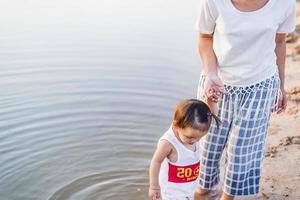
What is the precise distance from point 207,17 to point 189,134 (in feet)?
2.29

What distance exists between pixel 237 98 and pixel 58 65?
4.65 meters

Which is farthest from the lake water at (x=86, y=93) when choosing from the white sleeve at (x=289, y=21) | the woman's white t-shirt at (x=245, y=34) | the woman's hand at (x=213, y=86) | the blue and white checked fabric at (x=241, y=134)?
the white sleeve at (x=289, y=21)

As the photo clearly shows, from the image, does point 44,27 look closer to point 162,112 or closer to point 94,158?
point 162,112

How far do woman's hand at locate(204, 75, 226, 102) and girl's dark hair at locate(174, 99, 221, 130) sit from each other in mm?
197

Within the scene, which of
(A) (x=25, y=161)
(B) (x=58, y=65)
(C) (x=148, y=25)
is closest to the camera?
(A) (x=25, y=161)

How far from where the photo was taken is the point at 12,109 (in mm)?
6000

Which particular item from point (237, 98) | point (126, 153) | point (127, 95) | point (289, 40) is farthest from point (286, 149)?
point (289, 40)

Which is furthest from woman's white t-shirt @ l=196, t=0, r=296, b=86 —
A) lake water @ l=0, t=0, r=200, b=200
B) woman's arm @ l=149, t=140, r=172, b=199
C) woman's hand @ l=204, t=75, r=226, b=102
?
lake water @ l=0, t=0, r=200, b=200

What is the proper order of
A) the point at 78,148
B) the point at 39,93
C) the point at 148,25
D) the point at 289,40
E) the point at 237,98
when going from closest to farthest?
the point at 237,98, the point at 78,148, the point at 39,93, the point at 289,40, the point at 148,25

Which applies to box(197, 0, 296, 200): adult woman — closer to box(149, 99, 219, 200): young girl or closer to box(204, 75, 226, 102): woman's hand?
box(204, 75, 226, 102): woman's hand

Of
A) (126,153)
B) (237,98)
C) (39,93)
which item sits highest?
(237,98)

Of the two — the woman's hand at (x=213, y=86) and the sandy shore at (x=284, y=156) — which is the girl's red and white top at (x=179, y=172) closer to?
the woman's hand at (x=213, y=86)

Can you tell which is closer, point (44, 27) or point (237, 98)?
point (237, 98)

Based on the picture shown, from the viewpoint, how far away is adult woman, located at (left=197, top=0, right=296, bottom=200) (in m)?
3.10
